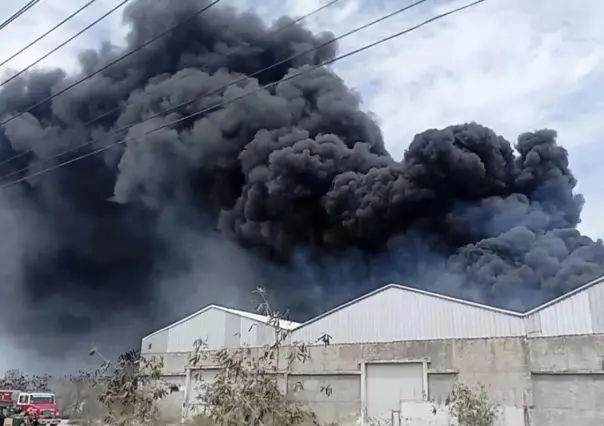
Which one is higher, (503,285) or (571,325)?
(503,285)

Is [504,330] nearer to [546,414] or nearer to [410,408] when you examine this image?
[546,414]

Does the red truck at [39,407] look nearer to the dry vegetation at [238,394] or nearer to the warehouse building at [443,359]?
the dry vegetation at [238,394]

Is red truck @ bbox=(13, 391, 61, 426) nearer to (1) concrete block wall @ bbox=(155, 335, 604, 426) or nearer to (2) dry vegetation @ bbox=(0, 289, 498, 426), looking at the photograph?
(2) dry vegetation @ bbox=(0, 289, 498, 426)

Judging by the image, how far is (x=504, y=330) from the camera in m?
16.2

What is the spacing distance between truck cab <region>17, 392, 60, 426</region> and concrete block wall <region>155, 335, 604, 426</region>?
420 inches

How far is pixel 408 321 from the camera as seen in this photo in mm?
17828

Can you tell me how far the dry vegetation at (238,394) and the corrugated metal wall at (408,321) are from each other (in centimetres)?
168

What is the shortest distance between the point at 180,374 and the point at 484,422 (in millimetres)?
12392

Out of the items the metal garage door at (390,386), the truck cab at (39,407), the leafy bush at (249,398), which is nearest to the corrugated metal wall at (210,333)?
the truck cab at (39,407)

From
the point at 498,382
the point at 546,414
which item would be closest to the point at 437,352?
the point at 498,382

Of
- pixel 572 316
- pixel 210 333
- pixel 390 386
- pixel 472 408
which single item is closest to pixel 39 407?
pixel 210 333

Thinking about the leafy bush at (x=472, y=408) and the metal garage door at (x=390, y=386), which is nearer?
the leafy bush at (x=472, y=408)

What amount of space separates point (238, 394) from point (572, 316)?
1144cm

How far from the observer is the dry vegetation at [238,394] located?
275 inches
